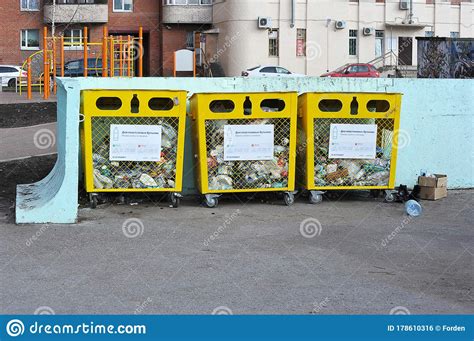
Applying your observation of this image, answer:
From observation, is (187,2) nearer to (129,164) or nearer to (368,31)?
(368,31)

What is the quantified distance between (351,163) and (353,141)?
28 centimetres

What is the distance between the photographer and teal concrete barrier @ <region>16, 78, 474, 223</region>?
10.9 metres

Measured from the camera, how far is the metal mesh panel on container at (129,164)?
10047 millimetres

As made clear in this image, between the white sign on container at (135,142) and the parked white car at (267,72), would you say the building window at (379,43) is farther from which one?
the white sign on container at (135,142)

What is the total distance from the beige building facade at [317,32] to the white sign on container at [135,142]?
40.8 metres

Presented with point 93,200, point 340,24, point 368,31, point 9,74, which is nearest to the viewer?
point 93,200

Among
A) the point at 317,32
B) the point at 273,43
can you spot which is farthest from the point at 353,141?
the point at 317,32

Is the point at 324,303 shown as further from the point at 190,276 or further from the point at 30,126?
the point at 30,126

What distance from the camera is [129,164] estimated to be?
33.0 ft

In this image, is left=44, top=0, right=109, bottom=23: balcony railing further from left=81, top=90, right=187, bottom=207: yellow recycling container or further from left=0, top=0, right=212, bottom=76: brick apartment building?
left=81, top=90, right=187, bottom=207: yellow recycling container

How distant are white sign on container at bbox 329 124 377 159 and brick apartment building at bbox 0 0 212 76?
145 feet

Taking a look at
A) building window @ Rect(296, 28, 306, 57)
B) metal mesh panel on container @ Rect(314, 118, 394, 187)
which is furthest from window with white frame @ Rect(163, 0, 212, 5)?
metal mesh panel on container @ Rect(314, 118, 394, 187)

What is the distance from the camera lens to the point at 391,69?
51.2 m

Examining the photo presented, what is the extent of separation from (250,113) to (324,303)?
14.5 feet
